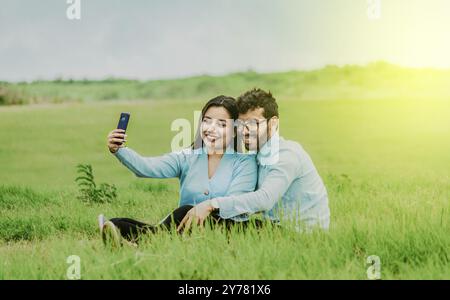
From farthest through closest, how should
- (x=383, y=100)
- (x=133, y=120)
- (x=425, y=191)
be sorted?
1. (x=133, y=120)
2. (x=383, y=100)
3. (x=425, y=191)

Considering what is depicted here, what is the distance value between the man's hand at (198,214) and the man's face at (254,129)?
44 cm

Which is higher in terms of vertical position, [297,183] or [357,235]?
[297,183]

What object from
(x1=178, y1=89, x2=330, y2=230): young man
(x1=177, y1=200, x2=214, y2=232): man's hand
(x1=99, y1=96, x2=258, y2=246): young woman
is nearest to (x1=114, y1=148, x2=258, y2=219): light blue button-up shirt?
(x1=99, y1=96, x2=258, y2=246): young woman

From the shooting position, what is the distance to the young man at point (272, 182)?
394cm

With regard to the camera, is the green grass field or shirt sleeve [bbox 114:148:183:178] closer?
the green grass field

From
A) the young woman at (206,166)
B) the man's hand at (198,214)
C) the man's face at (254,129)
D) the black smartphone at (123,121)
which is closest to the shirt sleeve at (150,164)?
the young woman at (206,166)

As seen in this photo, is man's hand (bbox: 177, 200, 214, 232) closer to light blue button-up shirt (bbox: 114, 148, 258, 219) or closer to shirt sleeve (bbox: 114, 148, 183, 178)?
light blue button-up shirt (bbox: 114, 148, 258, 219)

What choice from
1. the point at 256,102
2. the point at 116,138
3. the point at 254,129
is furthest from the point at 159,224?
the point at 256,102

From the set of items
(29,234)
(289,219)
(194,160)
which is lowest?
(29,234)

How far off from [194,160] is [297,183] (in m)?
0.68

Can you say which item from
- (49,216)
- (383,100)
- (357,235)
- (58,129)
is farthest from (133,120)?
(357,235)

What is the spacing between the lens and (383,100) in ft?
31.9

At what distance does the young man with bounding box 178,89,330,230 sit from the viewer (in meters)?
3.94
